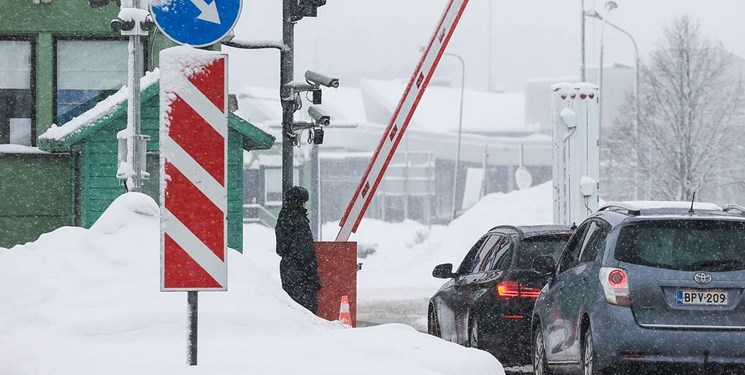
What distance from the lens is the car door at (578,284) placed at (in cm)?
1115

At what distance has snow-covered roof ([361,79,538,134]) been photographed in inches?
4641

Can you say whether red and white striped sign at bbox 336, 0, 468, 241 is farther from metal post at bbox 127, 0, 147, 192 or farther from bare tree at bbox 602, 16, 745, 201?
bare tree at bbox 602, 16, 745, 201

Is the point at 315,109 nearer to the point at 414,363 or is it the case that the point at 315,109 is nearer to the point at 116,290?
the point at 116,290

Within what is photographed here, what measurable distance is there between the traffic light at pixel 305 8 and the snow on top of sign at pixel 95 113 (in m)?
5.58

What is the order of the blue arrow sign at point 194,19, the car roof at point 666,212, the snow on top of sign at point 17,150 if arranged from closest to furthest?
the blue arrow sign at point 194,19 < the car roof at point 666,212 < the snow on top of sign at point 17,150

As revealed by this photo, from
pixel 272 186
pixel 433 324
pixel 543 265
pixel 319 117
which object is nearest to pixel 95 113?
pixel 319 117

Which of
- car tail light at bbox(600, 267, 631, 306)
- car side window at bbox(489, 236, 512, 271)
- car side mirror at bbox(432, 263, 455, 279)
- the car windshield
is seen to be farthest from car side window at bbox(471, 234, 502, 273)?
car tail light at bbox(600, 267, 631, 306)

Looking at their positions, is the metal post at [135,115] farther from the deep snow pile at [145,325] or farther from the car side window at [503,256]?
the deep snow pile at [145,325]

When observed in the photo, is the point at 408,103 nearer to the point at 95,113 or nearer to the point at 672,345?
the point at 672,345

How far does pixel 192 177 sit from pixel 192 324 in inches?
31.1

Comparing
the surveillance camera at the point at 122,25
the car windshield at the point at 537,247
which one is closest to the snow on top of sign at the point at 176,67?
the car windshield at the point at 537,247

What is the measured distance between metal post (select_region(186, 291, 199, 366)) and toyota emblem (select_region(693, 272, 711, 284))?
4.13m

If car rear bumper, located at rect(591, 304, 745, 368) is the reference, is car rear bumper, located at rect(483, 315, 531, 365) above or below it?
below

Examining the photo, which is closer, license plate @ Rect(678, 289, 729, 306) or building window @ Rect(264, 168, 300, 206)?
license plate @ Rect(678, 289, 729, 306)
